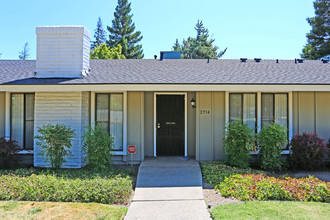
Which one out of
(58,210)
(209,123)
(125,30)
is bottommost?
(58,210)

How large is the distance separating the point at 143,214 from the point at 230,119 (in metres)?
4.78

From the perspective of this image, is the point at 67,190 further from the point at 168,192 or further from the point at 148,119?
the point at 148,119

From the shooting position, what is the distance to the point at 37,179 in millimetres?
6195

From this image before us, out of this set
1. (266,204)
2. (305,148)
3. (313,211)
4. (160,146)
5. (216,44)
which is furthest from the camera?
(216,44)

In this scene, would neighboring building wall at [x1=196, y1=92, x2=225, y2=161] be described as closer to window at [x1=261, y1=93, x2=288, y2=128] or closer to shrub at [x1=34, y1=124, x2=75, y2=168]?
window at [x1=261, y1=93, x2=288, y2=128]

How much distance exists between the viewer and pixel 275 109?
848 cm

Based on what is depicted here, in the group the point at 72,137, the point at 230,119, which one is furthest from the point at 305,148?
the point at 72,137

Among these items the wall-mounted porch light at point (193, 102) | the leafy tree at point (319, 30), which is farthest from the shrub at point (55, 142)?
the leafy tree at point (319, 30)

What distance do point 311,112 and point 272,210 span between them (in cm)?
503

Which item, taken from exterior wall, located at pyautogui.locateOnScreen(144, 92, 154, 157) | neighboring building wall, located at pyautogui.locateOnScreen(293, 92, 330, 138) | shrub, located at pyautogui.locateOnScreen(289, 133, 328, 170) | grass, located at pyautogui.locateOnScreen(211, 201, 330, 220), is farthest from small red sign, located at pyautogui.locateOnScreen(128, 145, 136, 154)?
neighboring building wall, located at pyautogui.locateOnScreen(293, 92, 330, 138)

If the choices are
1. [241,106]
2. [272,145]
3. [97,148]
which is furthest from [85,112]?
[272,145]

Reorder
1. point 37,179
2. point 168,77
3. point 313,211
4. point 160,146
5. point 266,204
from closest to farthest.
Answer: point 313,211, point 266,204, point 37,179, point 168,77, point 160,146

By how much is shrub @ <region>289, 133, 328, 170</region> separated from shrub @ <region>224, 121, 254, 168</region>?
51.7 inches

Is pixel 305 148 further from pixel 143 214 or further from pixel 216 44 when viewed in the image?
pixel 216 44
